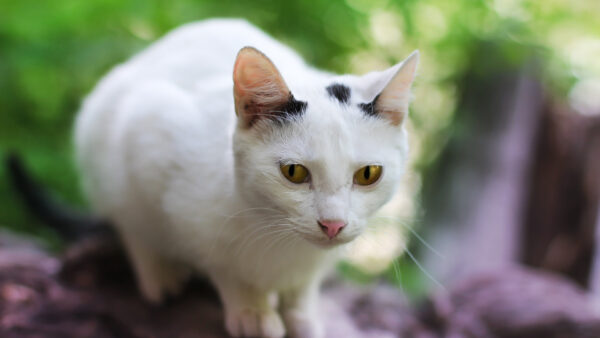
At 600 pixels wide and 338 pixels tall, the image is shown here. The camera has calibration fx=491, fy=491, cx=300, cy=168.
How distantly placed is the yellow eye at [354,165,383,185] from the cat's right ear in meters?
0.29

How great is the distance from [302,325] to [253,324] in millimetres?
186

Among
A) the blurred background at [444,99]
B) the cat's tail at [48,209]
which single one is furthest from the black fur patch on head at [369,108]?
the cat's tail at [48,209]

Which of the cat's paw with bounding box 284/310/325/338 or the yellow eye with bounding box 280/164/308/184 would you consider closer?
the yellow eye with bounding box 280/164/308/184

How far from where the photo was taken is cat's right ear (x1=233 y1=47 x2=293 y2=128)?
4.32 feet

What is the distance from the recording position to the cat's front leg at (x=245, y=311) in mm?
1732

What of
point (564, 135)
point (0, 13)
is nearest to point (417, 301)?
point (564, 135)

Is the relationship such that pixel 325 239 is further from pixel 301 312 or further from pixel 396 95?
pixel 301 312

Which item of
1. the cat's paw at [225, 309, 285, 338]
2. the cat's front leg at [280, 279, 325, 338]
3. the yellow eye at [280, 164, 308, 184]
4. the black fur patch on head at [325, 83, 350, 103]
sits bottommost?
the cat's paw at [225, 309, 285, 338]

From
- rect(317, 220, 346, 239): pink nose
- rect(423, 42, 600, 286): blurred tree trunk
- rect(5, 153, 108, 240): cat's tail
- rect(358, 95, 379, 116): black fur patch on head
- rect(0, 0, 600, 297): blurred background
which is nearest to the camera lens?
rect(317, 220, 346, 239): pink nose

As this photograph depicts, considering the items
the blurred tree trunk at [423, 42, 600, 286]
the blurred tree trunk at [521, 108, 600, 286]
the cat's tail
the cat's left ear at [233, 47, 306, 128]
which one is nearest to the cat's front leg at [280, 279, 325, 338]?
the cat's left ear at [233, 47, 306, 128]

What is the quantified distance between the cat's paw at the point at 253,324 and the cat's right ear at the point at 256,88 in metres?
0.70

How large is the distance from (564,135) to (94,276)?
10.3 feet

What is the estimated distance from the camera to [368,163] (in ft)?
4.46

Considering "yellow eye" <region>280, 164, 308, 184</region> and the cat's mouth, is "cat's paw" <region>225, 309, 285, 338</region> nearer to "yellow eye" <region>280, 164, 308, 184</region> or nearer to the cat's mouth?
the cat's mouth
